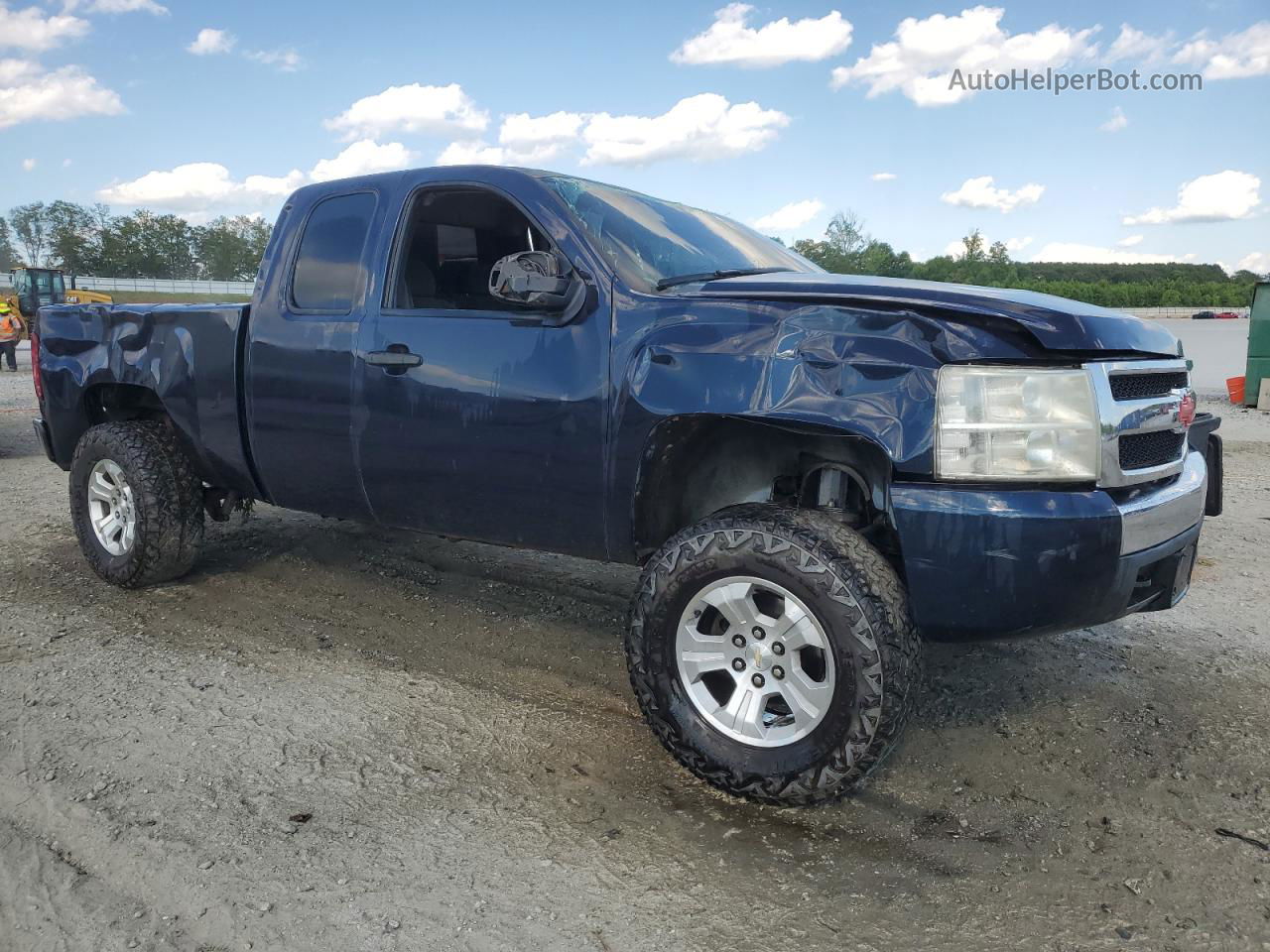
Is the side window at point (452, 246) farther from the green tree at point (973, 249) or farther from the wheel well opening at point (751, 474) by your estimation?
the green tree at point (973, 249)

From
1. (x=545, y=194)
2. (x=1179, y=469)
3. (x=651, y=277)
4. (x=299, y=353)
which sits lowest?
(x=1179, y=469)

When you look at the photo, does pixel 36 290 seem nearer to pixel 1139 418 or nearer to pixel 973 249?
pixel 1139 418

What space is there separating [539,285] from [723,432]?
2.60 feet

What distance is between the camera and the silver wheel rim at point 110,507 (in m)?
5.02

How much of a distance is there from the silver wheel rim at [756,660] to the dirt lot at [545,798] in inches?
10.0

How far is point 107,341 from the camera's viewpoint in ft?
16.6

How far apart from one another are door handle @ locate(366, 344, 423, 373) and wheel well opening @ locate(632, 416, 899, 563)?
43.7 inches

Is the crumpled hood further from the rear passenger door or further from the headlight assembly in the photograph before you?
the rear passenger door

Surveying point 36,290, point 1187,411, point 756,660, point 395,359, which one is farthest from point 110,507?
point 36,290

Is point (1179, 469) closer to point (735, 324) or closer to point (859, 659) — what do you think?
point (859, 659)

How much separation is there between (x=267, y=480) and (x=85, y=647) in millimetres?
1044

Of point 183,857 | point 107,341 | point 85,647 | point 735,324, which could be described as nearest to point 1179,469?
point 735,324

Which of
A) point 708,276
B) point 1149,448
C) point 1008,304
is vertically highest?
point 708,276

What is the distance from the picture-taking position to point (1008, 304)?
2775 millimetres
